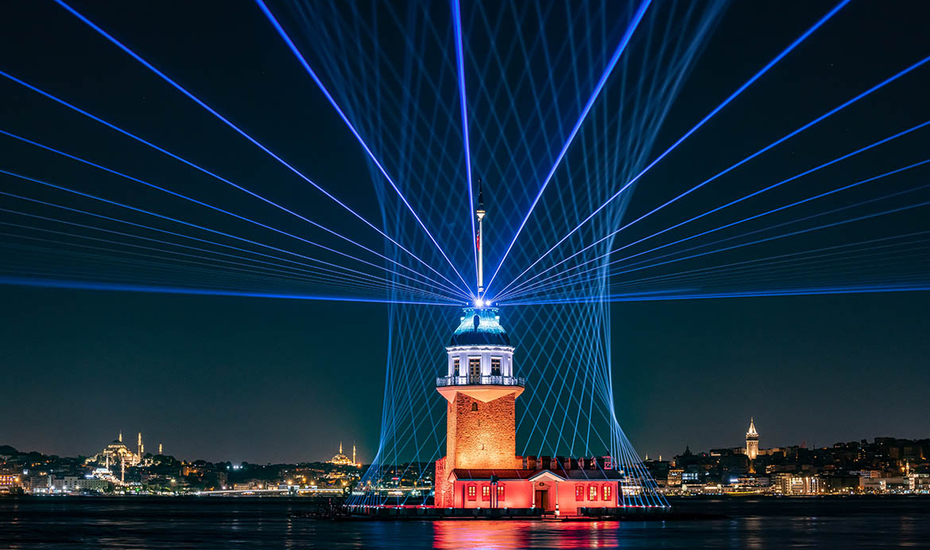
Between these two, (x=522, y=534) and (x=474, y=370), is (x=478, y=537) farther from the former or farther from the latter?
(x=474, y=370)

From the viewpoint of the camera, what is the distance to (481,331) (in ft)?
241

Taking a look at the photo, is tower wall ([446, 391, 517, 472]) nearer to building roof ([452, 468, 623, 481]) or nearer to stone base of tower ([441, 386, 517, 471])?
stone base of tower ([441, 386, 517, 471])

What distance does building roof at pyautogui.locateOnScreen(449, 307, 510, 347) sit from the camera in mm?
72875

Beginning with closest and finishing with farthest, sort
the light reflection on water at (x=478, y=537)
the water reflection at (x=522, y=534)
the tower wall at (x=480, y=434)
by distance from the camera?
1. the water reflection at (x=522, y=534)
2. the light reflection on water at (x=478, y=537)
3. the tower wall at (x=480, y=434)

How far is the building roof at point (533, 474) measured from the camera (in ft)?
232

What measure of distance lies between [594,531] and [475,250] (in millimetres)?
20133

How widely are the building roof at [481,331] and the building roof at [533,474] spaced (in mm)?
7855

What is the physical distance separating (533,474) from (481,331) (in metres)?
9.41

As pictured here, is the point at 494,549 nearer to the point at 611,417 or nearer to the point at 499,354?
the point at 611,417

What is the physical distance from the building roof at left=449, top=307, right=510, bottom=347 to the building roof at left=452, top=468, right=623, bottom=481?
7.86 metres

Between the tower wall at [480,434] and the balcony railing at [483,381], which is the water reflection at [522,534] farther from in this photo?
the balcony railing at [483,381]

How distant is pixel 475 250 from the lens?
74375mm

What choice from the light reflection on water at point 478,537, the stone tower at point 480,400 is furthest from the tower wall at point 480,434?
the light reflection on water at point 478,537

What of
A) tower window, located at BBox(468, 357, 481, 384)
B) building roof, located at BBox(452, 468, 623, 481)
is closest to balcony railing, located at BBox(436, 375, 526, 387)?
tower window, located at BBox(468, 357, 481, 384)
